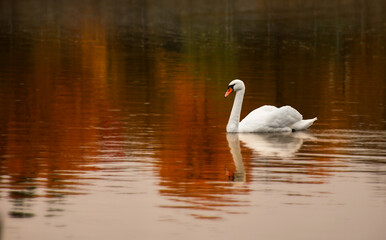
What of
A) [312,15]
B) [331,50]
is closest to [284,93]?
[331,50]

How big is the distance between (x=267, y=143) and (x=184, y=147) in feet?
5.77

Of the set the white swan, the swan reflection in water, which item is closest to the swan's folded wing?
the white swan

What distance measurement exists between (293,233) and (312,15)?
256ft

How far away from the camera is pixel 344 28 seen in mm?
70125

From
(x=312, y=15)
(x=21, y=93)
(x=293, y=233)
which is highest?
(x=312, y=15)

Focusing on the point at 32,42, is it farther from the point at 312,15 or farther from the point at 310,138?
the point at 312,15

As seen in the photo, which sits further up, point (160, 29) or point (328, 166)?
point (160, 29)

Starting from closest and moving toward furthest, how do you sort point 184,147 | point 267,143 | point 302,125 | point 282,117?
point 184,147 < point 267,143 < point 282,117 < point 302,125

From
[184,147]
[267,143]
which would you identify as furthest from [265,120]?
[184,147]

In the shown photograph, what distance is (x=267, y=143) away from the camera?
18.9m

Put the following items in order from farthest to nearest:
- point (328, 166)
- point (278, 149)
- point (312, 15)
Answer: point (312, 15), point (278, 149), point (328, 166)

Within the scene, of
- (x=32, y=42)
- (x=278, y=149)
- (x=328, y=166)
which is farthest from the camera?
(x=32, y=42)

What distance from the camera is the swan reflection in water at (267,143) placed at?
17.2m

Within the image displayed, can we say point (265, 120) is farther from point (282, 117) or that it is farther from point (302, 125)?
point (302, 125)
